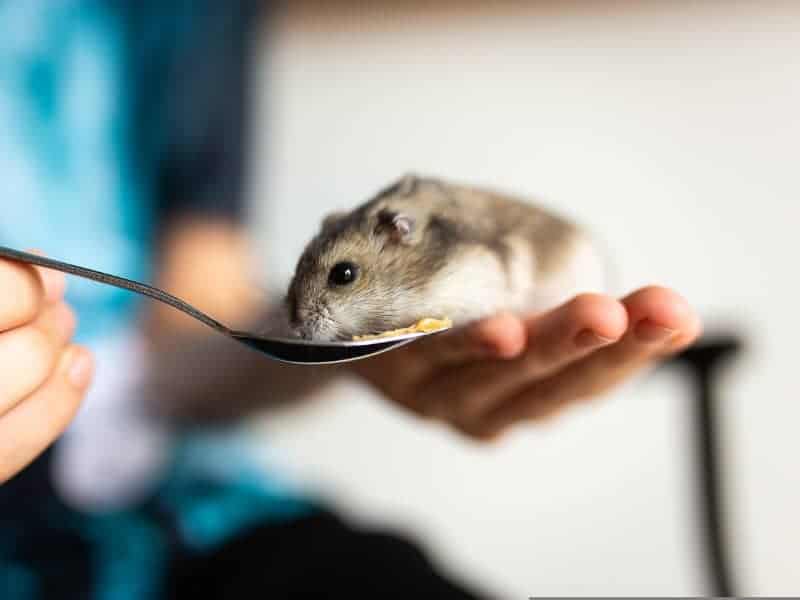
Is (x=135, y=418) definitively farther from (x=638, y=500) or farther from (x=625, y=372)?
(x=638, y=500)

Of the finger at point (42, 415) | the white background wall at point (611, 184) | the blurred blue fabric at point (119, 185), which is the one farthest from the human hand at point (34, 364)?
the white background wall at point (611, 184)

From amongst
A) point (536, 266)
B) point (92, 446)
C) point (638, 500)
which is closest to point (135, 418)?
point (92, 446)

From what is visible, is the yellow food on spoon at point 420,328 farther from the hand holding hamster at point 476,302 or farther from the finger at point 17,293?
the finger at point 17,293

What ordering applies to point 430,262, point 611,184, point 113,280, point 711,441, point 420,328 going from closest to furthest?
point 113,280, point 420,328, point 430,262, point 711,441, point 611,184

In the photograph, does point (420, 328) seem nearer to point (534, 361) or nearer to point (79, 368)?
point (534, 361)

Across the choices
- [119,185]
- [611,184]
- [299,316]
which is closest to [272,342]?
[299,316]

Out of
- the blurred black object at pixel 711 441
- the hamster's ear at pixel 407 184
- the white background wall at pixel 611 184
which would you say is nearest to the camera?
the hamster's ear at pixel 407 184
